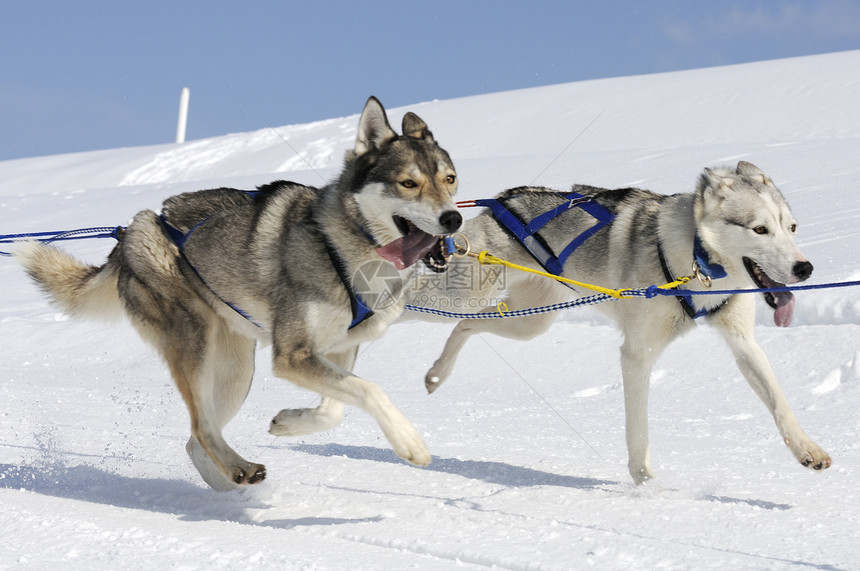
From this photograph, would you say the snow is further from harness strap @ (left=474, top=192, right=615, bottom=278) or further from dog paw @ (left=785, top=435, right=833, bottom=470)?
harness strap @ (left=474, top=192, right=615, bottom=278)

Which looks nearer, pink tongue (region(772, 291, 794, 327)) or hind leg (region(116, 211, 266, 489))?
pink tongue (region(772, 291, 794, 327))

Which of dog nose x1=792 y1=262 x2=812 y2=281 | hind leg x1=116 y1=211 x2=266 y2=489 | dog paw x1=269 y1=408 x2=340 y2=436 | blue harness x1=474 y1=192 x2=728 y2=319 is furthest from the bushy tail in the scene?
dog nose x1=792 y1=262 x2=812 y2=281

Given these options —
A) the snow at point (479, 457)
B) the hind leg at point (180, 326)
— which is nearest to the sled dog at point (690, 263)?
the snow at point (479, 457)

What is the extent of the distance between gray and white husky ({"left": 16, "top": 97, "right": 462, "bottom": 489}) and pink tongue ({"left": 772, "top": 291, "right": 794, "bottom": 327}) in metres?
1.31

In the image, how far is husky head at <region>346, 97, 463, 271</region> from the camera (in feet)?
9.53

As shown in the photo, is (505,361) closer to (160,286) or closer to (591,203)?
(591,203)

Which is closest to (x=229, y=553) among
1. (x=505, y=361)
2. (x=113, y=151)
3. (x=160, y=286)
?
(x=160, y=286)

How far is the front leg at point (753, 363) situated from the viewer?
3258 mm

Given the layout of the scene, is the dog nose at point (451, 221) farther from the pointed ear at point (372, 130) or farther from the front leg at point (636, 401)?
the front leg at point (636, 401)

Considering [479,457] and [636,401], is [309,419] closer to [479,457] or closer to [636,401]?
[479,457]

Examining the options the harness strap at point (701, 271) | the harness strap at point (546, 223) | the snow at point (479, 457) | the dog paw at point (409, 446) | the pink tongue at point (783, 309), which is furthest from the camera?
the harness strap at point (546, 223)

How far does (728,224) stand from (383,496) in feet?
5.80

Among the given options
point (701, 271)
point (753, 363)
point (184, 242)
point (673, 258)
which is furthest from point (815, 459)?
point (184, 242)

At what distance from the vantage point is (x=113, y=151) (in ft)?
85.1
